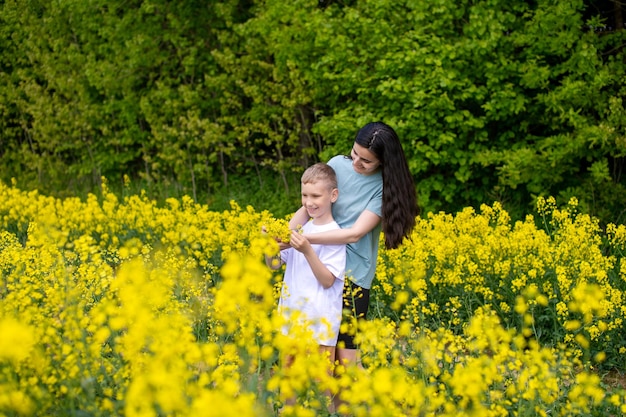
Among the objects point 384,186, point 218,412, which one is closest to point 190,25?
point 384,186

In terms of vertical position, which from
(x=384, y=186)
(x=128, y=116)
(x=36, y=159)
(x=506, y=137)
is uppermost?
(x=384, y=186)

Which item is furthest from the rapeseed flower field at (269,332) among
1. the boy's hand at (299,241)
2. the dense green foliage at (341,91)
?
the dense green foliage at (341,91)

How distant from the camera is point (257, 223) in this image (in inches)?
248

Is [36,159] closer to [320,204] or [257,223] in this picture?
[257,223]

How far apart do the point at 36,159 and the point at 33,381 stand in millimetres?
9859

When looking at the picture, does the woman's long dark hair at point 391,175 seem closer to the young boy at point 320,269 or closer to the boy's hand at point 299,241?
the young boy at point 320,269

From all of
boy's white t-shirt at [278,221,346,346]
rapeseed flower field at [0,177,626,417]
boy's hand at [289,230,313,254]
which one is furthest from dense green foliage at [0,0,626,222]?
boy's hand at [289,230,313,254]

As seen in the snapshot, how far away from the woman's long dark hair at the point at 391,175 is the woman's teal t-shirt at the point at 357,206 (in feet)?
0.19

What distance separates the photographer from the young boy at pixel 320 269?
3.25m

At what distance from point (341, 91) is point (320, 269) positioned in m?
4.82

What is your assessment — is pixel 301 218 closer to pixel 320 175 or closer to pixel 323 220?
pixel 323 220

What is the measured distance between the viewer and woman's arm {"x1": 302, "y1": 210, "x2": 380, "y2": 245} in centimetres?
324

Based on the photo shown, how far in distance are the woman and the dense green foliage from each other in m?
3.67

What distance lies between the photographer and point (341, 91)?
7758mm
